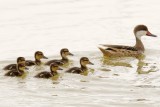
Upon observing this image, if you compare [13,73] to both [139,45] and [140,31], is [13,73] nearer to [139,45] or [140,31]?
[139,45]

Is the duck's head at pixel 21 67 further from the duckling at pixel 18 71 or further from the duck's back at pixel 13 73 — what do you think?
the duck's back at pixel 13 73

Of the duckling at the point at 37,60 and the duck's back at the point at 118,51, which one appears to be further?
the duck's back at the point at 118,51

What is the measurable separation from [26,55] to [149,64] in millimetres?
2590

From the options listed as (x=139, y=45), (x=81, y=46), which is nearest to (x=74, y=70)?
(x=81, y=46)

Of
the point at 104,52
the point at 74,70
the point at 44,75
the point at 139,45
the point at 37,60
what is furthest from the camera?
the point at 139,45

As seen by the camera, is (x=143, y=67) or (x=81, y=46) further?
(x=81, y=46)

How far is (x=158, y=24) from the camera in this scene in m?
16.9

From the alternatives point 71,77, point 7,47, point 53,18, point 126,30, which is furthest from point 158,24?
point 71,77

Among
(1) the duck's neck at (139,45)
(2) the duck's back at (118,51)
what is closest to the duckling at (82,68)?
(2) the duck's back at (118,51)

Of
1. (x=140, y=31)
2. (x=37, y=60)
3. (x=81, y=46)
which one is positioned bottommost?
(x=37, y=60)

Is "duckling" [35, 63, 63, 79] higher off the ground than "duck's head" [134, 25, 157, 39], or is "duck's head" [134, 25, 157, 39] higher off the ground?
"duck's head" [134, 25, 157, 39]

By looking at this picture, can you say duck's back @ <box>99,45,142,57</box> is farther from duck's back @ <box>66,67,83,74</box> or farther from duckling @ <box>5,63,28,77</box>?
duckling @ <box>5,63,28,77</box>

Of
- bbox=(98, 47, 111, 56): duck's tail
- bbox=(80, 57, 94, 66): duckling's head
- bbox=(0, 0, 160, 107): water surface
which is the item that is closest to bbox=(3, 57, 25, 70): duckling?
bbox=(0, 0, 160, 107): water surface

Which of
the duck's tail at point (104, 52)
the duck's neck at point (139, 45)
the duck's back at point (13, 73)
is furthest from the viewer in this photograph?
A: the duck's neck at point (139, 45)
